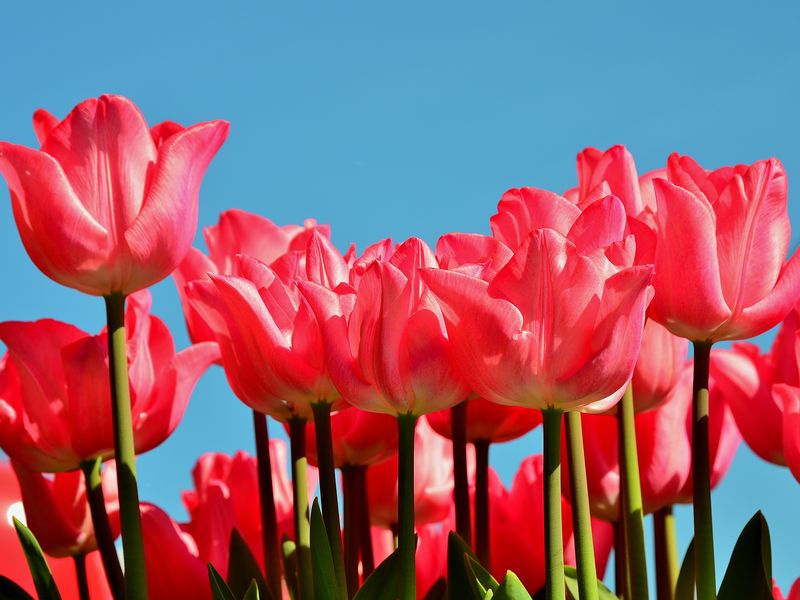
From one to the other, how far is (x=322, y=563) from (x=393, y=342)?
0.39 ft

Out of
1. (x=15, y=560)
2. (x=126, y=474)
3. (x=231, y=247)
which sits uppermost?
(x=231, y=247)

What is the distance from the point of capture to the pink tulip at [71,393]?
0.65m

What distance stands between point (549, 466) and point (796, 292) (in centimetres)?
18

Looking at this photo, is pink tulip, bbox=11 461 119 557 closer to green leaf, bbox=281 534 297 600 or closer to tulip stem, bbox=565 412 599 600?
green leaf, bbox=281 534 297 600

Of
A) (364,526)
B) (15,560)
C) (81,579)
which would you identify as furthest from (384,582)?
(15,560)

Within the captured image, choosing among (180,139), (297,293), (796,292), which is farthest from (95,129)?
(796,292)

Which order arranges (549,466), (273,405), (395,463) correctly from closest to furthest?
(549,466) → (273,405) → (395,463)

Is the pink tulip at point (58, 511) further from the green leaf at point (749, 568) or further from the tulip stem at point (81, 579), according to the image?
the green leaf at point (749, 568)

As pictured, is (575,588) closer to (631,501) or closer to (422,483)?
(631,501)

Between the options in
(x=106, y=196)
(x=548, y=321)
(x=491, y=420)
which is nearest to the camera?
(x=548, y=321)

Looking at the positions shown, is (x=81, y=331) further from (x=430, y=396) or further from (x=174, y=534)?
(x=430, y=396)

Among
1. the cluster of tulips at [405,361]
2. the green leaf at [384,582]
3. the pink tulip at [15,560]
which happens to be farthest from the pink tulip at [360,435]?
the pink tulip at [15,560]

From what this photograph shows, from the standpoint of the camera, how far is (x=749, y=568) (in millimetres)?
574

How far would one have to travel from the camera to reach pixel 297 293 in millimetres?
573
